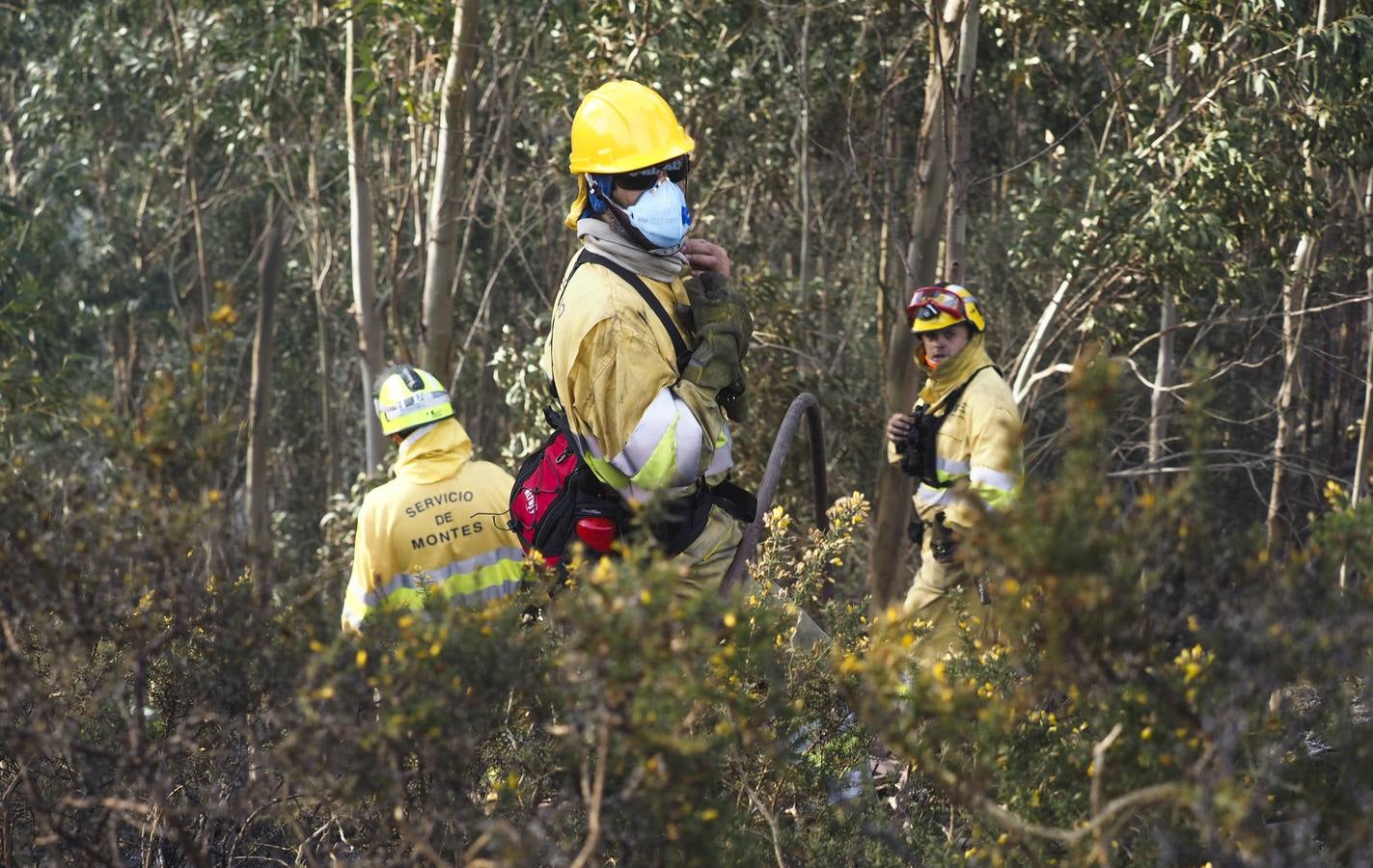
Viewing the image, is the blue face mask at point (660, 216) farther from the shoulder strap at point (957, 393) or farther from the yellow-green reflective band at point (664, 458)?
the shoulder strap at point (957, 393)

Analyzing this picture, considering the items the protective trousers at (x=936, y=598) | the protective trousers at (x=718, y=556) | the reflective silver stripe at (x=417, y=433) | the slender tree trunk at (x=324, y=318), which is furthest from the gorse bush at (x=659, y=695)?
the slender tree trunk at (x=324, y=318)

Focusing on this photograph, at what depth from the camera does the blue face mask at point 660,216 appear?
11.4 feet

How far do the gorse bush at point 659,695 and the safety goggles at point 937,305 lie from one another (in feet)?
8.91

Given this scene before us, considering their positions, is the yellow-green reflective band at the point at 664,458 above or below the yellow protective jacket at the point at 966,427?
above

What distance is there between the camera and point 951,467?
5.44 m

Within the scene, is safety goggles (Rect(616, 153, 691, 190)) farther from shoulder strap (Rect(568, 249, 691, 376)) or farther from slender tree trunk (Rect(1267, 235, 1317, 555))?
slender tree trunk (Rect(1267, 235, 1317, 555))

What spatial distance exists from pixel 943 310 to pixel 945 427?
444 mm

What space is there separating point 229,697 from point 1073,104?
9.61m

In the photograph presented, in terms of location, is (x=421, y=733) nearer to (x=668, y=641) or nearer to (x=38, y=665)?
(x=668, y=641)

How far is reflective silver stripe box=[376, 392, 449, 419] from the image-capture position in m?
4.94

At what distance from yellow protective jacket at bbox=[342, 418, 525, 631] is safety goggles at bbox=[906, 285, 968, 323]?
5.74 ft

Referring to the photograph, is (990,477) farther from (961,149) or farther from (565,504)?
(565,504)

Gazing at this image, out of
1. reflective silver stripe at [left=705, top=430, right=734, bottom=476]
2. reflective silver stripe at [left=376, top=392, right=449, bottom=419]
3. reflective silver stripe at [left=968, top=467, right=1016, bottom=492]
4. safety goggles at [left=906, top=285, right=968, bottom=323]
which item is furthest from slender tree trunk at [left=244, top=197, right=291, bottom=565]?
reflective silver stripe at [left=705, top=430, right=734, bottom=476]

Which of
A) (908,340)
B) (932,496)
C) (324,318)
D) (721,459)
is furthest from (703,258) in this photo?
(324,318)
